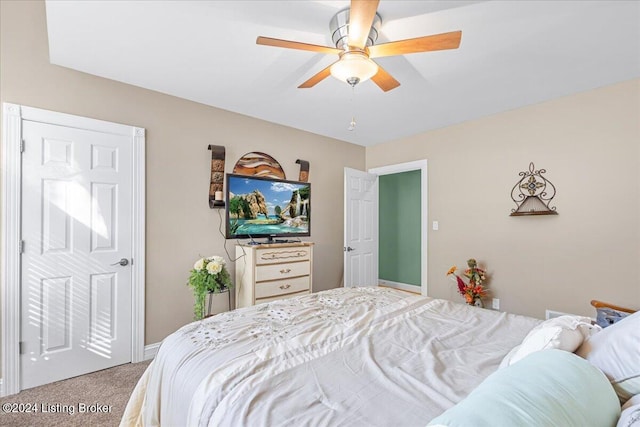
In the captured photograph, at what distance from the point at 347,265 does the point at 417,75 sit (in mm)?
2419

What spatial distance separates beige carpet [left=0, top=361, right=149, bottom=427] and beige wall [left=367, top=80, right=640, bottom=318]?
11.2 ft

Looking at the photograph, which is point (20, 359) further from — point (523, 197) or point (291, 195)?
point (523, 197)

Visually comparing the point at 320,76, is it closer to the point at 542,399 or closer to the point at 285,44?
the point at 285,44

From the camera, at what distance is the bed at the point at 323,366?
900 millimetres

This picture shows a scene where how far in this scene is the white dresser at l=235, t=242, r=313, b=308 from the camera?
297cm

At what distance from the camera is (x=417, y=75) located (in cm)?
247

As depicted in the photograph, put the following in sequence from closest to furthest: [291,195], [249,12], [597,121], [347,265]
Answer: [249,12] < [597,121] < [291,195] < [347,265]

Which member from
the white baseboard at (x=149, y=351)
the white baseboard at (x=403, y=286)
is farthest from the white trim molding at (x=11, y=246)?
the white baseboard at (x=403, y=286)

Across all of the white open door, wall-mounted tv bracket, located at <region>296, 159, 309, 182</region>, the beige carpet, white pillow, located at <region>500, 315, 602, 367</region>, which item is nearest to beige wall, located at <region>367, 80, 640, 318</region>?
the white open door

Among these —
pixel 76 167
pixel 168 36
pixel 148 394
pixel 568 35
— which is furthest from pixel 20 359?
pixel 568 35

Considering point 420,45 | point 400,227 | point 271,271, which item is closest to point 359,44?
point 420,45

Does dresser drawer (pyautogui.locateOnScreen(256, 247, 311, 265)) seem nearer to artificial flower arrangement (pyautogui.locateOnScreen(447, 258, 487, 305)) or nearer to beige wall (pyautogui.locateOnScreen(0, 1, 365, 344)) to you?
beige wall (pyautogui.locateOnScreen(0, 1, 365, 344))

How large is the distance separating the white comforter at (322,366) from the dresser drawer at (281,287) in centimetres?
121

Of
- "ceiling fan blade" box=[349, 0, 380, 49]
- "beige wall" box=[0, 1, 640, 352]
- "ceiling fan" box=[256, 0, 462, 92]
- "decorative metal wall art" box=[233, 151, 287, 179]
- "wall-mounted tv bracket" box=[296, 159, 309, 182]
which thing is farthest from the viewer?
"wall-mounted tv bracket" box=[296, 159, 309, 182]
